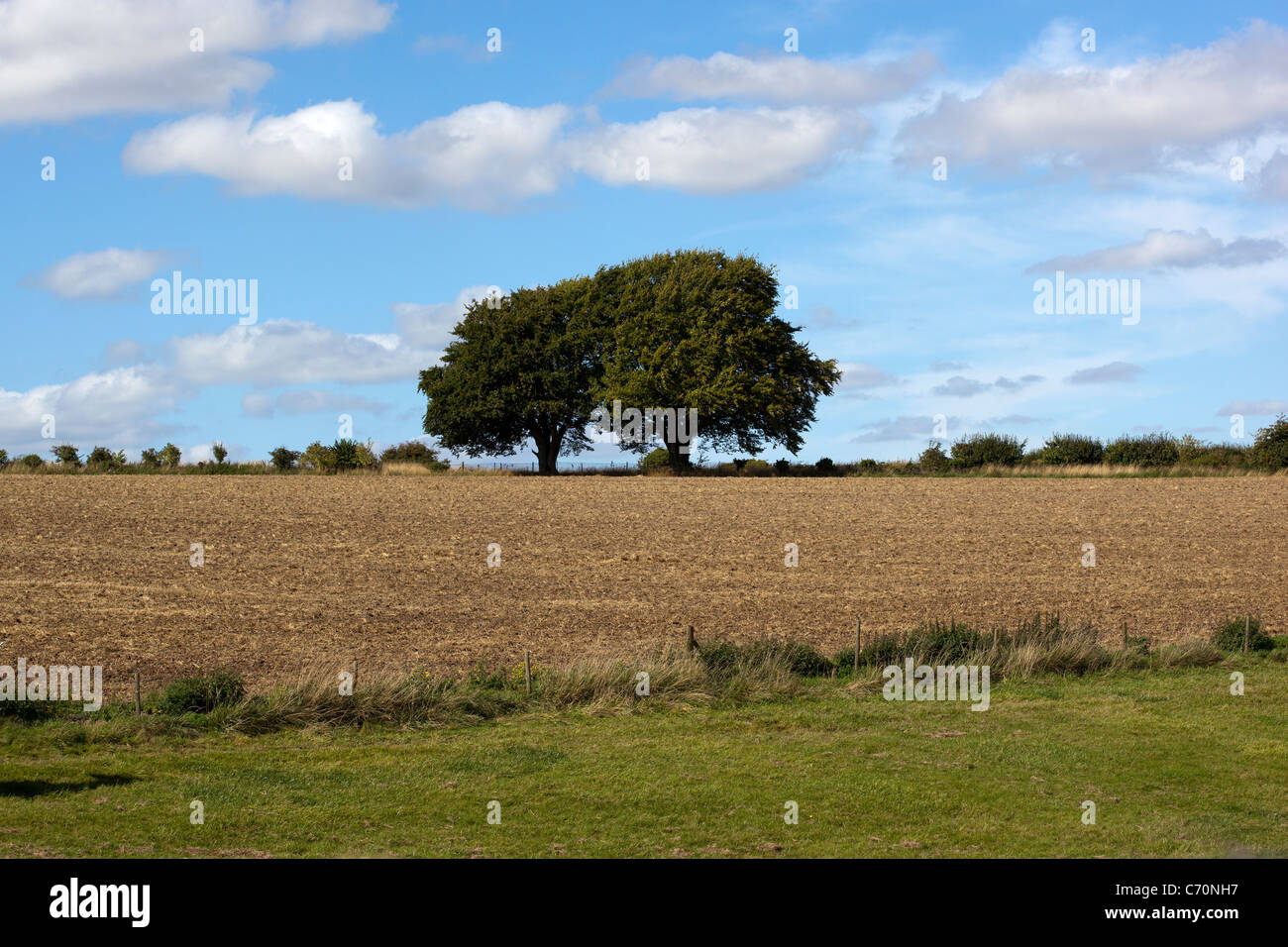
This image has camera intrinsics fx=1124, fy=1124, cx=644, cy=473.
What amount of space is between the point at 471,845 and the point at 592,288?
66.1m

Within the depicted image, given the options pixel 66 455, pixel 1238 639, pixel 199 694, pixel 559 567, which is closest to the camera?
pixel 199 694

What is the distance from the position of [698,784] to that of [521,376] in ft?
191

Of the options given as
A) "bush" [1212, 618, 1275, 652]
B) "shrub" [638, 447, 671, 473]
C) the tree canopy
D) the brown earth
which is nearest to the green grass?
"bush" [1212, 618, 1275, 652]

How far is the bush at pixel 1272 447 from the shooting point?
67.5 meters

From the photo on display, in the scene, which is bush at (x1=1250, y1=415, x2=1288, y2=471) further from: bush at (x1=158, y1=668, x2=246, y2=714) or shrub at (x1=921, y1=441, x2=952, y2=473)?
bush at (x1=158, y1=668, x2=246, y2=714)

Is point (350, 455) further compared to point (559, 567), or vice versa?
point (350, 455)

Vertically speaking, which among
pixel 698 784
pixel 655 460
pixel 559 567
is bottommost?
pixel 698 784

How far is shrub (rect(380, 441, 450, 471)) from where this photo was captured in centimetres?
7275

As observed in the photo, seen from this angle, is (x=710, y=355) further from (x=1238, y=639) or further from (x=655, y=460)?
(x=1238, y=639)

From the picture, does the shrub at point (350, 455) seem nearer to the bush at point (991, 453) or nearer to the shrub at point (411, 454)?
the shrub at point (411, 454)

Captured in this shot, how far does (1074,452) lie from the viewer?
72.3m

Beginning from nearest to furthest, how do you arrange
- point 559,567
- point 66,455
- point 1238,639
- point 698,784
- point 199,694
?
point 698,784 → point 199,694 → point 1238,639 → point 559,567 → point 66,455

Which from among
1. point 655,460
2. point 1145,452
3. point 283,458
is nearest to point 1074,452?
point 1145,452
